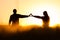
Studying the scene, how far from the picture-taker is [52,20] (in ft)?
53.8

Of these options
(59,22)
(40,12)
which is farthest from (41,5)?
(59,22)

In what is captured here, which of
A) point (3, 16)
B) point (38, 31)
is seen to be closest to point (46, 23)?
point (38, 31)

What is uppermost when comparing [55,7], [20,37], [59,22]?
[55,7]

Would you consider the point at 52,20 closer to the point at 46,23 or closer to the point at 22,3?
the point at 22,3

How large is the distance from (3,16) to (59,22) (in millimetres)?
3808

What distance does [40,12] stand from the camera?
52.5 ft

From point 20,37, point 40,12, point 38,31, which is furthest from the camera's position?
point 40,12

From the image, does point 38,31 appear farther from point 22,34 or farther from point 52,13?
point 52,13

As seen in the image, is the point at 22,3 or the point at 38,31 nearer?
the point at 38,31

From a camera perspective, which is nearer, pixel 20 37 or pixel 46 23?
pixel 20 37

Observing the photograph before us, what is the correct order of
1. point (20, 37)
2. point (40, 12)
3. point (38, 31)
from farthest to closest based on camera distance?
1. point (40, 12)
2. point (38, 31)
3. point (20, 37)

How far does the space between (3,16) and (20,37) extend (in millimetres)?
5717

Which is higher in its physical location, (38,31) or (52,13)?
(52,13)

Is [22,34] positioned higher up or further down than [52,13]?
further down
